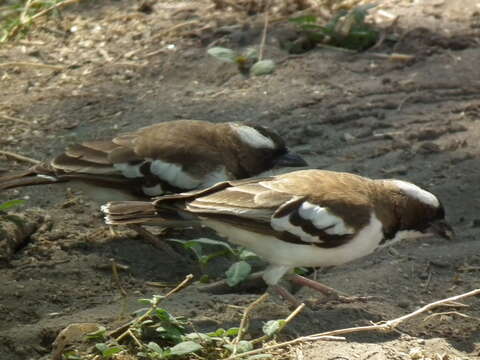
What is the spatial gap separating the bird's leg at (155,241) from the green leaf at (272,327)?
163 cm

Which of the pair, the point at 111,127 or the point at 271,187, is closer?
the point at 271,187

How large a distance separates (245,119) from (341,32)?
1421 mm

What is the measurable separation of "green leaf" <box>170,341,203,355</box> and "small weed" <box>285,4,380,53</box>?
4508 mm

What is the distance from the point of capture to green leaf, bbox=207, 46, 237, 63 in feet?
27.0

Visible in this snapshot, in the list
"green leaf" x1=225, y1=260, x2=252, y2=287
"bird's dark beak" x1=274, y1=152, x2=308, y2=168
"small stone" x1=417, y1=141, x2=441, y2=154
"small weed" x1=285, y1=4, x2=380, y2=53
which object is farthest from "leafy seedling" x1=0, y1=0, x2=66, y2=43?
"green leaf" x1=225, y1=260, x2=252, y2=287

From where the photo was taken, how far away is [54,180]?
6.53 m

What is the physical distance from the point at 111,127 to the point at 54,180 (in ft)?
3.99

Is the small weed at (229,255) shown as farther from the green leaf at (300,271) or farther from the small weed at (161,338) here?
the small weed at (161,338)

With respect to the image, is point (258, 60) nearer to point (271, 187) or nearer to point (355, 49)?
point (355, 49)

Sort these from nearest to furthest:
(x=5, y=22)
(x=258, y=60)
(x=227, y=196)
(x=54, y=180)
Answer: (x=227, y=196) < (x=54, y=180) < (x=258, y=60) < (x=5, y=22)

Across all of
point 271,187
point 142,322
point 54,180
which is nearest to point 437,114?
point 271,187

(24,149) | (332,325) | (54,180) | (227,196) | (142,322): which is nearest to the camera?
(142,322)

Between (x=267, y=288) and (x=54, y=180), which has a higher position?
(x=54, y=180)

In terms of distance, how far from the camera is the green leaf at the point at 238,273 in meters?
5.40
